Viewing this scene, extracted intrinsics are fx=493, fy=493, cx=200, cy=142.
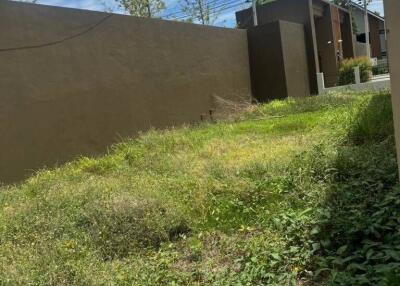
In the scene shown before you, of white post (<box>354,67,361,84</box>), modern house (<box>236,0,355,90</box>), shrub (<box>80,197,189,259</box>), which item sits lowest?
shrub (<box>80,197,189,259</box>)

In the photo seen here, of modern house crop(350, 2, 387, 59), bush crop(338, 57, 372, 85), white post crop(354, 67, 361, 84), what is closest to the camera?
white post crop(354, 67, 361, 84)

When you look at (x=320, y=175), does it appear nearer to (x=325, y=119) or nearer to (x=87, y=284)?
(x=87, y=284)

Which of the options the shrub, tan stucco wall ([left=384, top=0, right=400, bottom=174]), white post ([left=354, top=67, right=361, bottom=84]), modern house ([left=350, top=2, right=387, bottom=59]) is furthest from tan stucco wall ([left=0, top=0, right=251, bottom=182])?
modern house ([left=350, top=2, right=387, bottom=59])

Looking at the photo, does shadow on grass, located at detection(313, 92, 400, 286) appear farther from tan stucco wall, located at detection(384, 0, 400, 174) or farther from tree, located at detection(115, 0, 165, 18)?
tree, located at detection(115, 0, 165, 18)

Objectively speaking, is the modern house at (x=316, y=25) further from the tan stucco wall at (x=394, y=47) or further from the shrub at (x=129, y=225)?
the tan stucco wall at (x=394, y=47)

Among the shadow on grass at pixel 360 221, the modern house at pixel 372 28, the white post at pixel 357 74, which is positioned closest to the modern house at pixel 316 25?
the white post at pixel 357 74

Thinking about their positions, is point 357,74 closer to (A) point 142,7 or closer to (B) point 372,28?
(A) point 142,7

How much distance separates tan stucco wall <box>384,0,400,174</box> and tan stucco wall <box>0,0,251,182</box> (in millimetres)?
7288

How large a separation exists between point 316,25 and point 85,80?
16.0m

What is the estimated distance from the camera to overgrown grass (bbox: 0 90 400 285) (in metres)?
3.54

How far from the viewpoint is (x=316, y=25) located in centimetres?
2370

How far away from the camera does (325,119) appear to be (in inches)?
401

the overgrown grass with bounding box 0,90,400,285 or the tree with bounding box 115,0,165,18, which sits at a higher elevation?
the tree with bounding box 115,0,165,18

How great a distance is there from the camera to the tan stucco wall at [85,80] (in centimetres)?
917
